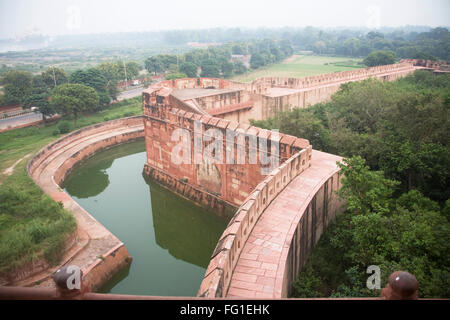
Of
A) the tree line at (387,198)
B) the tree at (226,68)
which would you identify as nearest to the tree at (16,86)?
the tree line at (387,198)

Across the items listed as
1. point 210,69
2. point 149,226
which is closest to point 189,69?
point 210,69

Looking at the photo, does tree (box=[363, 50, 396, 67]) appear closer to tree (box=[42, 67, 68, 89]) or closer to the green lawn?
tree (box=[42, 67, 68, 89])

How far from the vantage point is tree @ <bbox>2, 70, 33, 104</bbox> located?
34000 millimetres

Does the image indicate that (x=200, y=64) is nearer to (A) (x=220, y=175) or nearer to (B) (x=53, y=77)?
(B) (x=53, y=77)

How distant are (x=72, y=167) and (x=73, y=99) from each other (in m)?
8.33

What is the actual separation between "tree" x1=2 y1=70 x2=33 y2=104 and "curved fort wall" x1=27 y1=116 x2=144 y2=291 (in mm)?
12755

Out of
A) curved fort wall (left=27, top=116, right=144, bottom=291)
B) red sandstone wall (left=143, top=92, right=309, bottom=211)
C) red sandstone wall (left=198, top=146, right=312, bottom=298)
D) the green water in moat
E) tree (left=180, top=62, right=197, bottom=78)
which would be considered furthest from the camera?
tree (left=180, top=62, right=197, bottom=78)

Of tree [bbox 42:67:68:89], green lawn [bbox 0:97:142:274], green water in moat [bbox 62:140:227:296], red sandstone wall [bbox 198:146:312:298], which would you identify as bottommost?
green water in moat [bbox 62:140:227:296]

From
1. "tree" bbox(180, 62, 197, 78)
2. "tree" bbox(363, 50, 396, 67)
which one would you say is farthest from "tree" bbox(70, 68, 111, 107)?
"tree" bbox(363, 50, 396, 67)

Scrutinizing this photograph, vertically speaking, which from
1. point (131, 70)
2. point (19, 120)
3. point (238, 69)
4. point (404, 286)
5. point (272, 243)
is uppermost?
point (131, 70)

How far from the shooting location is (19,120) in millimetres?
30891

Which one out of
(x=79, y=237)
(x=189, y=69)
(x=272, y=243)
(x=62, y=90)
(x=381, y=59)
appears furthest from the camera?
(x=189, y=69)

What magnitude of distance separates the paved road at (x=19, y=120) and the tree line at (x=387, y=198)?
23.7 meters
